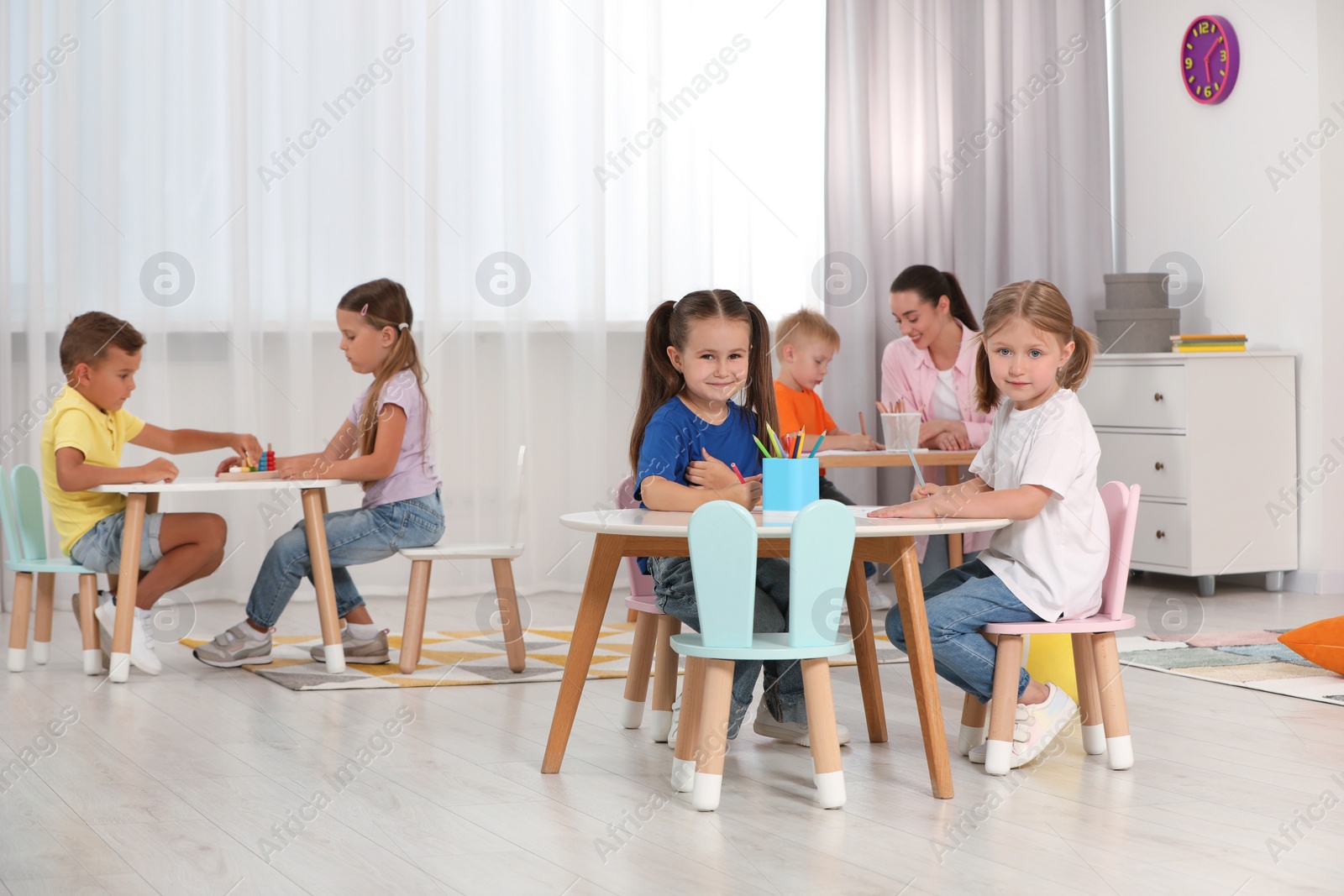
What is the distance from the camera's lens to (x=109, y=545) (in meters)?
3.60

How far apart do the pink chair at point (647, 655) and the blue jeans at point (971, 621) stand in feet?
1.68

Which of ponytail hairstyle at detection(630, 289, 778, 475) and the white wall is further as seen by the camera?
the white wall

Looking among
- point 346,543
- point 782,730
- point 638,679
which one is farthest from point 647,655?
point 346,543

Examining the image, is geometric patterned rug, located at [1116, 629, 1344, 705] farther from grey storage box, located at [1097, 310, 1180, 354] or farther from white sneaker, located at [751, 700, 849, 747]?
grey storage box, located at [1097, 310, 1180, 354]

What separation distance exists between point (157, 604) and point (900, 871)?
335 centimetres

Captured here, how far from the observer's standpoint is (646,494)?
2570mm

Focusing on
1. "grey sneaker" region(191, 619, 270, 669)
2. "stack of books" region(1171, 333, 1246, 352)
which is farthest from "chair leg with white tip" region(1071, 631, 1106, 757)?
"stack of books" region(1171, 333, 1246, 352)

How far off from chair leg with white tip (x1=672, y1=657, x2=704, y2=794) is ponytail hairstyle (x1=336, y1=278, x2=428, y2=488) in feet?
5.42

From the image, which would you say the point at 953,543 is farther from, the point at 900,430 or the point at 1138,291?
the point at 1138,291

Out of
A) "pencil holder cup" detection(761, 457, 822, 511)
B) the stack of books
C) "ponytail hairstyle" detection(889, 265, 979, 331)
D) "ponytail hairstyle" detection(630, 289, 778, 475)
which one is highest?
"ponytail hairstyle" detection(889, 265, 979, 331)

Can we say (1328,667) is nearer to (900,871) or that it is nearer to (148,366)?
(900,871)

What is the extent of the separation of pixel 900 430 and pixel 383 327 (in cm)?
145

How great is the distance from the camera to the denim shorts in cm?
360

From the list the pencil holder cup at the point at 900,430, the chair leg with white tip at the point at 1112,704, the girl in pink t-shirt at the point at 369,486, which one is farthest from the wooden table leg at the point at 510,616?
the chair leg with white tip at the point at 1112,704
